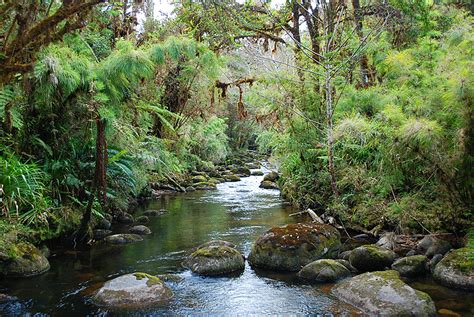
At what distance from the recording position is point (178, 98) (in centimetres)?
1716

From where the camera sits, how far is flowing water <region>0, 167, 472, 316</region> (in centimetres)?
501

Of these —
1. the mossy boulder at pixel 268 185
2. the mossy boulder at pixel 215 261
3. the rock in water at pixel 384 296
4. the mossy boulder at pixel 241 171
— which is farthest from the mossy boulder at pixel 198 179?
the rock in water at pixel 384 296

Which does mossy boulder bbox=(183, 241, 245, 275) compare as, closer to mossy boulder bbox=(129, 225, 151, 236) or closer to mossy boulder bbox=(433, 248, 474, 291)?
mossy boulder bbox=(129, 225, 151, 236)

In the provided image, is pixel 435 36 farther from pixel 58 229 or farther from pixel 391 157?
pixel 58 229

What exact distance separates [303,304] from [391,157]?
335 centimetres

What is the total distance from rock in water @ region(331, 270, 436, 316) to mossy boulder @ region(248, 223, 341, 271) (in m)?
1.11

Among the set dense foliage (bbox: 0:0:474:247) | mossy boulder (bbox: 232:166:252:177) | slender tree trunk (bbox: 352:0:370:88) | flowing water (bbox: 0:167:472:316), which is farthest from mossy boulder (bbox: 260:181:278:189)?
flowing water (bbox: 0:167:472:316)

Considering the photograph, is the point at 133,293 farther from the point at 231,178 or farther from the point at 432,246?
the point at 231,178

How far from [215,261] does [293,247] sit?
4.29 ft

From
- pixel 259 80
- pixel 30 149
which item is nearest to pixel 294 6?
pixel 259 80

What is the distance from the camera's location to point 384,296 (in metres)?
4.98

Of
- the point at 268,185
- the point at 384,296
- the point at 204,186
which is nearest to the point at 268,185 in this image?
the point at 268,185

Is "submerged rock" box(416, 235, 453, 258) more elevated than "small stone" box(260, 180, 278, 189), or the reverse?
"submerged rock" box(416, 235, 453, 258)

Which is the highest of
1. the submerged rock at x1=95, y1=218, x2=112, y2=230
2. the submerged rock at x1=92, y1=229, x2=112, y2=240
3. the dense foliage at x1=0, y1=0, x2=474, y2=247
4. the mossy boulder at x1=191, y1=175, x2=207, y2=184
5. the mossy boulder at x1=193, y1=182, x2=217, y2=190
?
the dense foliage at x1=0, y1=0, x2=474, y2=247
